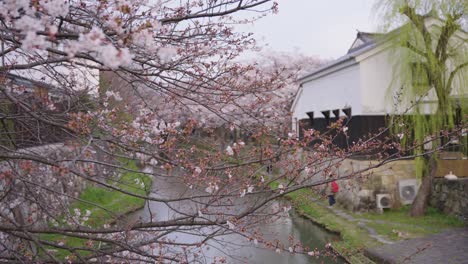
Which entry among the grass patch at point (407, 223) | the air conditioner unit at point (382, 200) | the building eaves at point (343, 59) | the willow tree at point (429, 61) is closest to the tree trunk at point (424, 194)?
the willow tree at point (429, 61)

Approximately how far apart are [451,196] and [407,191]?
4.67 feet

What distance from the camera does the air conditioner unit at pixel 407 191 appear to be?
10.6 meters

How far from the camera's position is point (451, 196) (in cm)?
→ 930

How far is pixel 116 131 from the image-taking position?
315cm

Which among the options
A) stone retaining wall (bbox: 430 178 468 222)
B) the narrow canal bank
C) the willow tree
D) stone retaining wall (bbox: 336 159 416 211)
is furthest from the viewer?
stone retaining wall (bbox: 336 159 416 211)

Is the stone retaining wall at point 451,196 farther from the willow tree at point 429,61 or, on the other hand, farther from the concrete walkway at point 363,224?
the concrete walkway at point 363,224

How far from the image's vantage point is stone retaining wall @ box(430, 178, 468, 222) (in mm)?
8922

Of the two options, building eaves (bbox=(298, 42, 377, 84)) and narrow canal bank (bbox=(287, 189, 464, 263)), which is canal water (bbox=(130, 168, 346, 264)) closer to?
narrow canal bank (bbox=(287, 189, 464, 263))

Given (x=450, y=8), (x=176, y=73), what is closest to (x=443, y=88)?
(x=450, y=8)

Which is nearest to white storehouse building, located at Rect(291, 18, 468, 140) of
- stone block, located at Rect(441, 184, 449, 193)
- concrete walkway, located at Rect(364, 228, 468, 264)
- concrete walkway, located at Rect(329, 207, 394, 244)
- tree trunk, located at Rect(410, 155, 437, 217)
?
tree trunk, located at Rect(410, 155, 437, 217)

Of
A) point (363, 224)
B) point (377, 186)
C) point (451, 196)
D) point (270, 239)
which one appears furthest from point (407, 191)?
point (270, 239)

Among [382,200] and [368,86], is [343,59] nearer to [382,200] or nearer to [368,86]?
[368,86]

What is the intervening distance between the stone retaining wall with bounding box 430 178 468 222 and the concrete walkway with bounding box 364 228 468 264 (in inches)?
38.7

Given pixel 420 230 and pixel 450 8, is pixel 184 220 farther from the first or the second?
pixel 450 8
